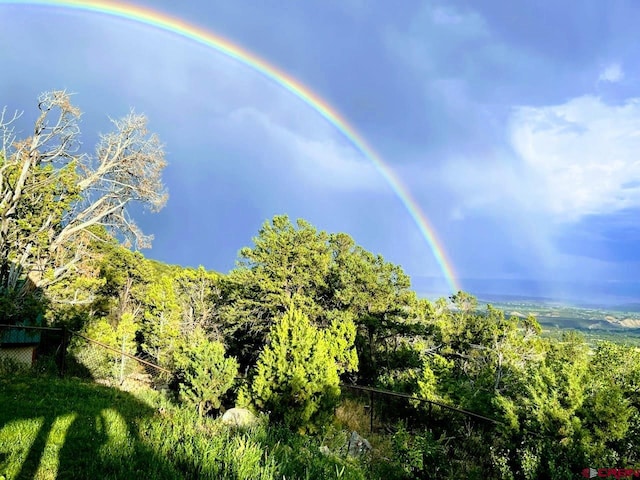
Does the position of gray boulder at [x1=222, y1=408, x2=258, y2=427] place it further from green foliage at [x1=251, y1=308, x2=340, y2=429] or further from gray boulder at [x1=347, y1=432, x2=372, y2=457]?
gray boulder at [x1=347, y1=432, x2=372, y2=457]

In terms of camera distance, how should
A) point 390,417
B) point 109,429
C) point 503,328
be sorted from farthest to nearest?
point 503,328
point 390,417
point 109,429

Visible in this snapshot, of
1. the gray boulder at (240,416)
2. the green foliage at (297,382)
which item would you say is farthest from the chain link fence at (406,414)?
the gray boulder at (240,416)

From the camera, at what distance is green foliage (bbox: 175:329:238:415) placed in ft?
25.0

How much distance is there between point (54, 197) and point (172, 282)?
11867 mm

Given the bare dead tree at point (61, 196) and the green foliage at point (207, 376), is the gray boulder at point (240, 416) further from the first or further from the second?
the bare dead tree at point (61, 196)

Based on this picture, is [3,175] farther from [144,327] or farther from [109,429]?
[144,327]

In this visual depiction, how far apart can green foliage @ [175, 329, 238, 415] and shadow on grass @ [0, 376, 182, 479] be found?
1.39 metres

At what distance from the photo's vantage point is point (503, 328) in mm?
19547

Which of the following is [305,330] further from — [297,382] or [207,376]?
[207,376]

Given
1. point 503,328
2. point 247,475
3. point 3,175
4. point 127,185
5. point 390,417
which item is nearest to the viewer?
point 247,475

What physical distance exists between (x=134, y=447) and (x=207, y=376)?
4.02 metres

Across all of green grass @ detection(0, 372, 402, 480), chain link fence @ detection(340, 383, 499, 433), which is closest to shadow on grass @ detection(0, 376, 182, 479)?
green grass @ detection(0, 372, 402, 480)

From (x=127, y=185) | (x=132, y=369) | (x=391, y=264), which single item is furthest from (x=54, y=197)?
(x=391, y=264)

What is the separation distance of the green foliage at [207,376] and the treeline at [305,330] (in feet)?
0.08
